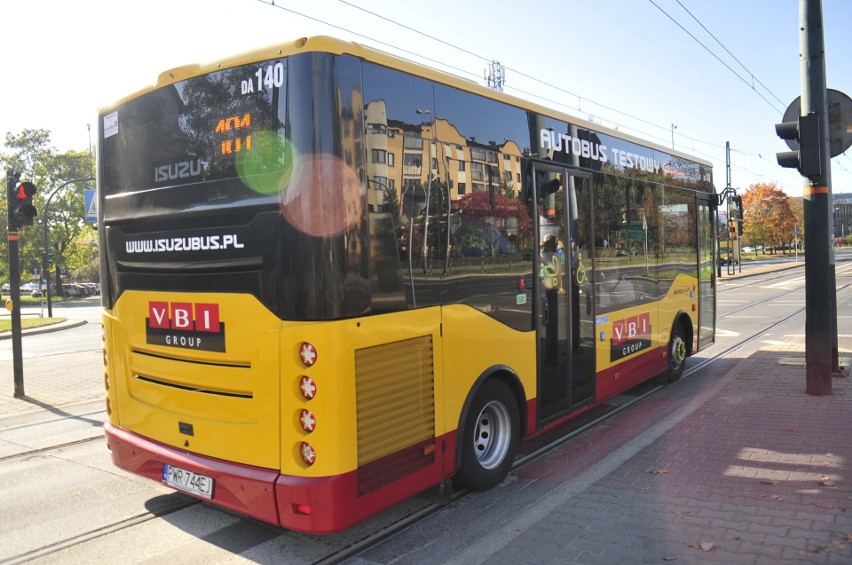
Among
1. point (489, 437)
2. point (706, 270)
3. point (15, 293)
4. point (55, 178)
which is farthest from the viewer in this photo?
point (55, 178)

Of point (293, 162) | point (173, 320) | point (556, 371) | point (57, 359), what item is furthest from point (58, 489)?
point (57, 359)

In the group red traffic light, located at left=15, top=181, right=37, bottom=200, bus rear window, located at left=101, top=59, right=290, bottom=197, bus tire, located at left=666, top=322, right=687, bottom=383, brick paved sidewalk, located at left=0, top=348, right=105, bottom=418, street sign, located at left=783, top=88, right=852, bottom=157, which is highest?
street sign, located at left=783, top=88, right=852, bottom=157

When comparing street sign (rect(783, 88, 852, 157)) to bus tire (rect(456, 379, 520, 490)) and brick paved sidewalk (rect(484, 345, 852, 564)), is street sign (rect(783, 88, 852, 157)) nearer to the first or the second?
brick paved sidewalk (rect(484, 345, 852, 564))

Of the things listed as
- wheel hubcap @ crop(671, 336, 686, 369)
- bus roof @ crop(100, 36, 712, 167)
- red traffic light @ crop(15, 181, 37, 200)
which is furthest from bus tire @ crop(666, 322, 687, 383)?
red traffic light @ crop(15, 181, 37, 200)

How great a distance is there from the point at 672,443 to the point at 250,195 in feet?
15.0

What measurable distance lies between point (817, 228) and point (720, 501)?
476 cm

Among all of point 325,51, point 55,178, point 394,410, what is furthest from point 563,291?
point 55,178

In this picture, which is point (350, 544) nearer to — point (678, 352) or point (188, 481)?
point (188, 481)

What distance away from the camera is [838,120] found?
811 centimetres

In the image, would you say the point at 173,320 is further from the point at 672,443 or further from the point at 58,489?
the point at 672,443

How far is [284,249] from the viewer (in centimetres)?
368

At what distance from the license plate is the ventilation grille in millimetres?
1020

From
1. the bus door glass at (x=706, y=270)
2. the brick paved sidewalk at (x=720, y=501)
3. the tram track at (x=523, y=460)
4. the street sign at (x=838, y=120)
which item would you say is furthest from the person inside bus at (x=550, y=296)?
the bus door glass at (x=706, y=270)

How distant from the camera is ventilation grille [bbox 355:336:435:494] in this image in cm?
380
